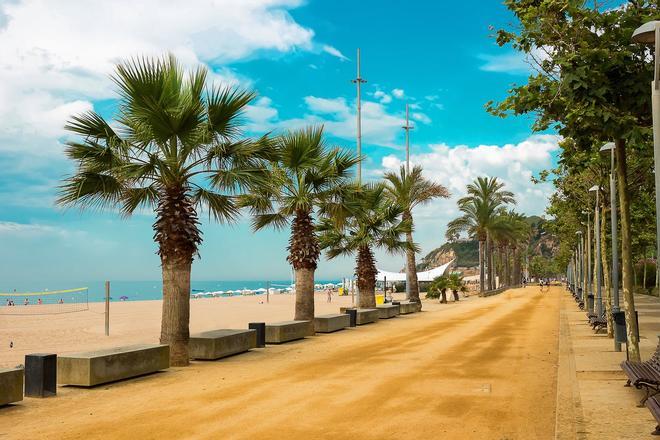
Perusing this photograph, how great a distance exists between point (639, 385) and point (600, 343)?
10.6 meters

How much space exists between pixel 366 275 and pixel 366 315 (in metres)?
2.89

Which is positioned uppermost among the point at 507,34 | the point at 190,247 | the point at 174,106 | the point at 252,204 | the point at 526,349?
the point at 507,34

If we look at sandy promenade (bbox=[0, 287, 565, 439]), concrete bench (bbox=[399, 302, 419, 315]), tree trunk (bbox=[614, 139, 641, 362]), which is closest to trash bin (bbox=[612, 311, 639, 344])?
sandy promenade (bbox=[0, 287, 565, 439])

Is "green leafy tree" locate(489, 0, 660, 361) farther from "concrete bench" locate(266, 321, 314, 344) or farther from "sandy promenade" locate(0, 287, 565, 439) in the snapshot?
"concrete bench" locate(266, 321, 314, 344)

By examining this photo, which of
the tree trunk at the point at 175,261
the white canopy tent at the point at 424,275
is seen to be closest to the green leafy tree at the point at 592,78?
the tree trunk at the point at 175,261

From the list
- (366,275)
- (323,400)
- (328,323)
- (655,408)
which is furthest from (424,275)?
(655,408)

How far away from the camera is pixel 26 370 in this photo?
34.5 ft

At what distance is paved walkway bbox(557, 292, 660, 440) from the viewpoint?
24.5 ft

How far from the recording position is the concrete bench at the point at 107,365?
11.2m

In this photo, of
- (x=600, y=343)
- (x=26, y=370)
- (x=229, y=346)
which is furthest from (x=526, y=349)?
Result: (x=26, y=370)

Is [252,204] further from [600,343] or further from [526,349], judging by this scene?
[600,343]

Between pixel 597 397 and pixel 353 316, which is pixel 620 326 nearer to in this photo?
pixel 597 397

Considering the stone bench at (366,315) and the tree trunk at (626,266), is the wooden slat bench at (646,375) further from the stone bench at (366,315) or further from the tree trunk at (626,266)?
the stone bench at (366,315)

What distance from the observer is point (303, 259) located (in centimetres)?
2186
